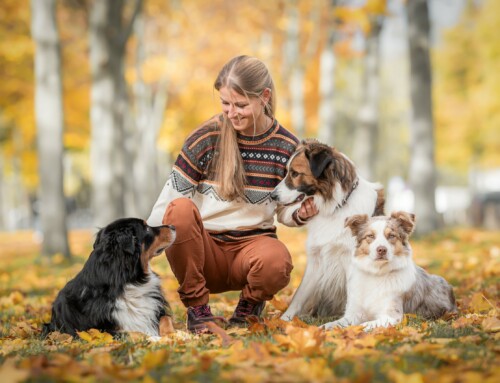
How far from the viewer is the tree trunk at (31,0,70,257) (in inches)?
456

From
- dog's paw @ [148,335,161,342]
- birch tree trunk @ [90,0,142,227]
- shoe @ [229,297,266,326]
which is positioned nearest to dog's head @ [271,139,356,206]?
shoe @ [229,297,266,326]

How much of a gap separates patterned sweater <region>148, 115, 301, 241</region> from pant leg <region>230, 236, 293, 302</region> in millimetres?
200

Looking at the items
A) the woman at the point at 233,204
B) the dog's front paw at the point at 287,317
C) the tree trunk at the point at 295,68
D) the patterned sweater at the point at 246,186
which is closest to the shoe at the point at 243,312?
the woman at the point at 233,204

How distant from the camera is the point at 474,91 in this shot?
95.0 ft

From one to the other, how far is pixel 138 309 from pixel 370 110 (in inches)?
603

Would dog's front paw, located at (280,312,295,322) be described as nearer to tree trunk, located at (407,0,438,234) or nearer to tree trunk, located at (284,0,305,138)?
tree trunk, located at (407,0,438,234)

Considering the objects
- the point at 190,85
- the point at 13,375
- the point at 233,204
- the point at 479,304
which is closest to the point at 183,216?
the point at 233,204

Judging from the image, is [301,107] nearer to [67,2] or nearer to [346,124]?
[67,2]

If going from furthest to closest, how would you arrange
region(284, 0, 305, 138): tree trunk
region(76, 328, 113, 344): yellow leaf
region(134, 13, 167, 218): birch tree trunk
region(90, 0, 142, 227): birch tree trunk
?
1. region(134, 13, 167, 218): birch tree trunk
2. region(284, 0, 305, 138): tree trunk
3. region(90, 0, 142, 227): birch tree trunk
4. region(76, 328, 113, 344): yellow leaf

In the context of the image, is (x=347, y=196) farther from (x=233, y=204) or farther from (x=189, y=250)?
(x=189, y=250)

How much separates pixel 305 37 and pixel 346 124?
21.2m

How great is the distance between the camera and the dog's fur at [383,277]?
458cm

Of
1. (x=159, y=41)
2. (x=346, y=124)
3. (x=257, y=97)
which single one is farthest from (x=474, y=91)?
(x=257, y=97)

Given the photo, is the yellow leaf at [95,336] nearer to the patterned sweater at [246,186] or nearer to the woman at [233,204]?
the woman at [233,204]
